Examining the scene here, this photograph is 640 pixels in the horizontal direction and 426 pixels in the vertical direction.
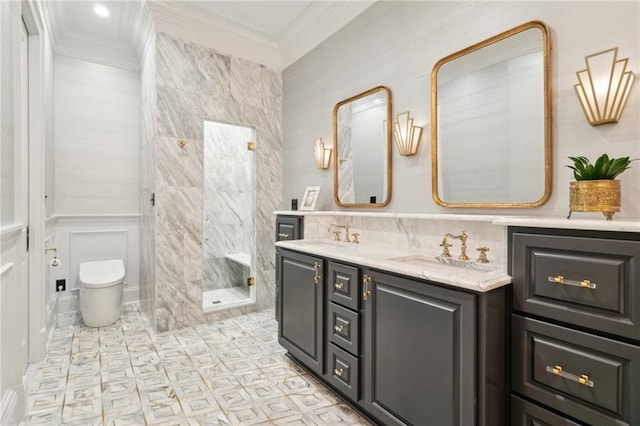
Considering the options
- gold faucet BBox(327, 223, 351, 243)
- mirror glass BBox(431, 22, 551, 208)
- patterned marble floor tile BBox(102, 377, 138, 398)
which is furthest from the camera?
gold faucet BBox(327, 223, 351, 243)

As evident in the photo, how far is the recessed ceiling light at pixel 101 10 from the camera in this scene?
10.8 ft

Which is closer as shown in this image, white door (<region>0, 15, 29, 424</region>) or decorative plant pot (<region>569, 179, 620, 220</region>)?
decorative plant pot (<region>569, 179, 620, 220</region>)

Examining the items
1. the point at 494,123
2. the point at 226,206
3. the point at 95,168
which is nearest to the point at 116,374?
the point at 226,206

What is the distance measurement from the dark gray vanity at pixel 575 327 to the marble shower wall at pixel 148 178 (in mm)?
3158

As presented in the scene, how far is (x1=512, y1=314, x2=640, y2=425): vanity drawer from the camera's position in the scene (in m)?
1.14

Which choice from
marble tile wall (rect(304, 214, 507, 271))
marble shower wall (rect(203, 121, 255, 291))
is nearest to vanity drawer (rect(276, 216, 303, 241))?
marble tile wall (rect(304, 214, 507, 271))

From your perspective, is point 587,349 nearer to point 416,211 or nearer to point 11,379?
point 416,211

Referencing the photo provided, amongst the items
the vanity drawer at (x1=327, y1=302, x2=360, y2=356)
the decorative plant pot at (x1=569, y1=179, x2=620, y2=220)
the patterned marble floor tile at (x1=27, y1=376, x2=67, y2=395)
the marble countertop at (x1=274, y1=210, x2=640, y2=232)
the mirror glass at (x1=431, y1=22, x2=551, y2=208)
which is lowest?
the patterned marble floor tile at (x1=27, y1=376, x2=67, y2=395)

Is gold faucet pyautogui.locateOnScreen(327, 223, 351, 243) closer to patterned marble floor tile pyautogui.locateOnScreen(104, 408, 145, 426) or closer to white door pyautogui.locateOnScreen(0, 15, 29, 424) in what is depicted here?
patterned marble floor tile pyautogui.locateOnScreen(104, 408, 145, 426)

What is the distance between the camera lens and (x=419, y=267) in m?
1.67

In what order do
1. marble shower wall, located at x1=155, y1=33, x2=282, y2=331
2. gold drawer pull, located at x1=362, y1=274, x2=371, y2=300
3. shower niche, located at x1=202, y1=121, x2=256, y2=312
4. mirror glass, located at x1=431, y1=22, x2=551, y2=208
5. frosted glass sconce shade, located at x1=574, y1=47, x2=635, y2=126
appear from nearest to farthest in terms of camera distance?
1. frosted glass sconce shade, located at x1=574, y1=47, x2=635, y2=126
2. mirror glass, located at x1=431, y1=22, x2=551, y2=208
3. gold drawer pull, located at x1=362, y1=274, x2=371, y2=300
4. marble shower wall, located at x1=155, y1=33, x2=282, y2=331
5. shower niche, located at x1=202, y1=121, x2=256, y2=312

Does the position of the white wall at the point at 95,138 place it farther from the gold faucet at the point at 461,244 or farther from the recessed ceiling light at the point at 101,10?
the gold faucet at the point at 461,244

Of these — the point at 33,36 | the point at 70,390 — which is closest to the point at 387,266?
the point at 70,390

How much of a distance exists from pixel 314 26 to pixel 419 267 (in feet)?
9.27
